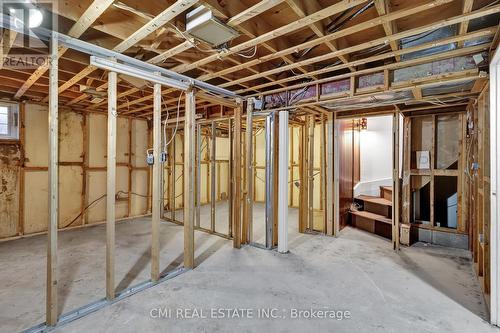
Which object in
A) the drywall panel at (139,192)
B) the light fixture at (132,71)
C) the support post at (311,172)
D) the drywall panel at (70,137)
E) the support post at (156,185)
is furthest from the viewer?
the drywall panel at (139,192)

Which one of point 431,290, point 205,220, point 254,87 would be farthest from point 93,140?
point 431,290

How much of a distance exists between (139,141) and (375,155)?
6073mm

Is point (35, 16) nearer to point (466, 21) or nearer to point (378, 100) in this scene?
point (466, 21)

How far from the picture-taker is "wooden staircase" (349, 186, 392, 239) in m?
4.51

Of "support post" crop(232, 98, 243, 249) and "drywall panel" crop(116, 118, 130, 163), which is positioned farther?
"drywall panel" crop(116, 118, 130, 163)

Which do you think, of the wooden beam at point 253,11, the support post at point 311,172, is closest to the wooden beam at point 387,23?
the wooden beam at point 253,11

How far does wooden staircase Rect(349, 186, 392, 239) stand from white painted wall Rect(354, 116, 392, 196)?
1.94 ft

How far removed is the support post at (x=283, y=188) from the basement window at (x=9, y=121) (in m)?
4.68

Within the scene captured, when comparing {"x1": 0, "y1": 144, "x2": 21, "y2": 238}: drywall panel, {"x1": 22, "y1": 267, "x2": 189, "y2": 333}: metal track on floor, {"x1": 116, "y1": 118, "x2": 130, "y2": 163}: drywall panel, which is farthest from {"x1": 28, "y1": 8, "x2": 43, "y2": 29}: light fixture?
{"x1": 116, "y1": 118, "x2": 130, "y2": 163}: drywall panel

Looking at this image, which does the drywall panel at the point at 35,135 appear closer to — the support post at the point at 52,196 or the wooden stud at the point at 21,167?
the wooden stud at the point at 21,167

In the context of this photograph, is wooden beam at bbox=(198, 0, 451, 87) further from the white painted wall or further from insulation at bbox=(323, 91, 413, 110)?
the white painted wall

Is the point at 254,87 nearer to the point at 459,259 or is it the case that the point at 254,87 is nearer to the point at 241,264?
the point at 241,264

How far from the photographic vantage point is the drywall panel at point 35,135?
14.9 feet

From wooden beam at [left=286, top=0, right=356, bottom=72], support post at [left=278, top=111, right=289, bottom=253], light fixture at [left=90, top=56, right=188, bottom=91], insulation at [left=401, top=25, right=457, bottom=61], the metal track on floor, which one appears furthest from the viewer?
support post at [left=278, top=111, right=289, bottom=253]
